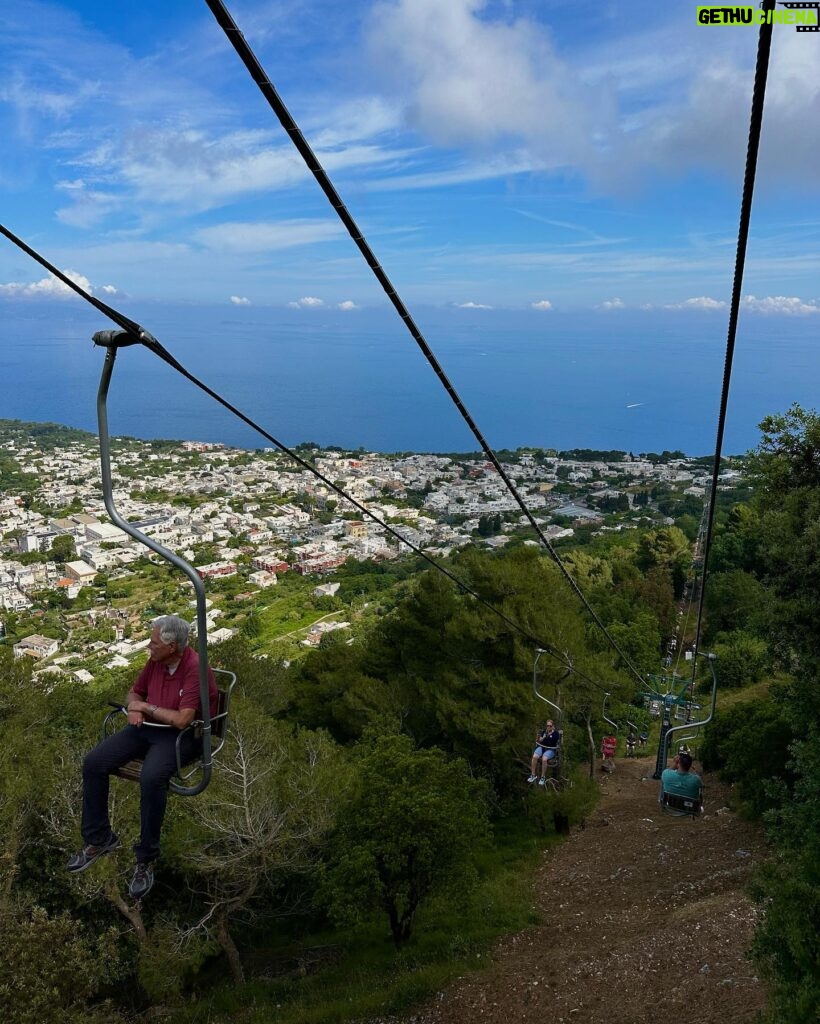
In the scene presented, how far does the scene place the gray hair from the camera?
10.7 ft

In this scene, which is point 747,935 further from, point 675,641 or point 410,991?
point 675,641

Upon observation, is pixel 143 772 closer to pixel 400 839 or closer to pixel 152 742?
pixel 152 742

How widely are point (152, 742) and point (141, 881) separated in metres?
0.77

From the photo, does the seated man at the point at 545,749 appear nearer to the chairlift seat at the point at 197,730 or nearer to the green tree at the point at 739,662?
the chairlift seat at the point at 197,730

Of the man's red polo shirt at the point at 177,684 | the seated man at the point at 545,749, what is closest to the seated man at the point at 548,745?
the seated man at the point at 545,749

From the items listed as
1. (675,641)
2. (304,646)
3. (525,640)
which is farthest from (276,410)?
(525,640)

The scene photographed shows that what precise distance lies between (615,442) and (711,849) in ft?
311

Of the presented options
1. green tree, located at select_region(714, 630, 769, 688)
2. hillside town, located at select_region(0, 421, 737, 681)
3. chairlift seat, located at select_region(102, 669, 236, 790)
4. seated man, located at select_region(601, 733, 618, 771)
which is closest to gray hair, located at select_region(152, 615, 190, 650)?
chairlift seat, located at select_region(102, 669, 236, 790)

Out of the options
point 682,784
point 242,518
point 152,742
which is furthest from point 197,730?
point 242,518

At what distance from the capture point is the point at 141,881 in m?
3.48

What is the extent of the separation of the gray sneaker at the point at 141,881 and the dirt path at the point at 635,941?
5.60 m

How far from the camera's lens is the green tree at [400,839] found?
9695 mm

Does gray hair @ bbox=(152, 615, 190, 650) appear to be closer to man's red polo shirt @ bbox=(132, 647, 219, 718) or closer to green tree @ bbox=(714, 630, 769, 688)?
man's red polo shirt @ bbox=(132, 647, 219, 718)

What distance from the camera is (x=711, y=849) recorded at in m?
10.8
